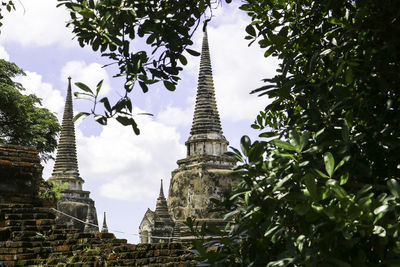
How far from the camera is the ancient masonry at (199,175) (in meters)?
23.4

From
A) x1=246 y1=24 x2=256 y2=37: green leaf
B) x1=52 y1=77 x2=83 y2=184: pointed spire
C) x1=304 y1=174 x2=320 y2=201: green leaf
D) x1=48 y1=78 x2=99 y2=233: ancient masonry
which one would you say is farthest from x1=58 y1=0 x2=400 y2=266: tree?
x1=52 y1=77 x2=83 y2=184: pointed spire

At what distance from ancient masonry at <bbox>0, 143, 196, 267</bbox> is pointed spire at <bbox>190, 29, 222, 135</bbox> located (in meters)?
17.6

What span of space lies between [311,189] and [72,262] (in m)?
4.65

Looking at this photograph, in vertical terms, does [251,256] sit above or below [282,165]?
below

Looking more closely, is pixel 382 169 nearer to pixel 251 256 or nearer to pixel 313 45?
pixel 251 256

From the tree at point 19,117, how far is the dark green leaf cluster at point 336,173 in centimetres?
2393

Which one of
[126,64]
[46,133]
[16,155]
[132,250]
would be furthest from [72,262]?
[46,133]

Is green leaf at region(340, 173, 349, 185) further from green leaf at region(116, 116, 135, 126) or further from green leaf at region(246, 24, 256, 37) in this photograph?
green leaf at region(246, 24, 256, 37)

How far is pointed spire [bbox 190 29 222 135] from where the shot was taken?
2553cm

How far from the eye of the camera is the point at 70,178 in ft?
98.9

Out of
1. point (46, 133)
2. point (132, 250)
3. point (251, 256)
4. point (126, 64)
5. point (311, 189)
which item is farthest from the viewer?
point (46, 133)

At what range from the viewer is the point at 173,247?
6141mm

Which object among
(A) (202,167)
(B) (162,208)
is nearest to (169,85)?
(A) (202,167)

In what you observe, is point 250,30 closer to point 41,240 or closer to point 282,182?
point 282,182
